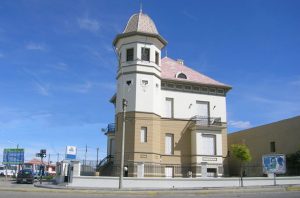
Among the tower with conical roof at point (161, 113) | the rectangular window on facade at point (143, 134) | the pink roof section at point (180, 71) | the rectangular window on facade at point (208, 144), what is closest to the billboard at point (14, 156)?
the tower with conical roof at point (161, 113)

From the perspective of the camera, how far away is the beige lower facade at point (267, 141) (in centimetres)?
3991

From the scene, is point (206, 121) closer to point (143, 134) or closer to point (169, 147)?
point (169, 147)

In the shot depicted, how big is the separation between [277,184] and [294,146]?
8.58 m

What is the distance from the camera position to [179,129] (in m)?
42.8

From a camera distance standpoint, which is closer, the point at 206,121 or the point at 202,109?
the point at 206,121

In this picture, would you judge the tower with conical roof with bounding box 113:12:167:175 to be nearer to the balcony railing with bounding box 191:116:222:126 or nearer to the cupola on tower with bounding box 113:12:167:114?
the cupola on tower with bounding box 113:12:167:114

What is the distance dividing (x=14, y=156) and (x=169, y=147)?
111 feet

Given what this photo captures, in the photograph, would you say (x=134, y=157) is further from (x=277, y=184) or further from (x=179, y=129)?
(x=277, y=184)

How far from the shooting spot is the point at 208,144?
4247 cm

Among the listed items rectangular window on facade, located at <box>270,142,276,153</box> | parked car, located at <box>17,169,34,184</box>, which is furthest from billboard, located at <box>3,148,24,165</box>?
rectangular window on facade, located at <box>270,142,276,153</box>

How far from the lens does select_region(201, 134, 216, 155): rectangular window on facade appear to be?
139 feet

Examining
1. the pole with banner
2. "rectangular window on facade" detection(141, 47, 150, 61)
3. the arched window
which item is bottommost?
the pole with banner

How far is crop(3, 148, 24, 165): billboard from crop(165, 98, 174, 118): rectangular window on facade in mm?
32750

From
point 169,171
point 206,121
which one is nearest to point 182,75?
point 206,121
